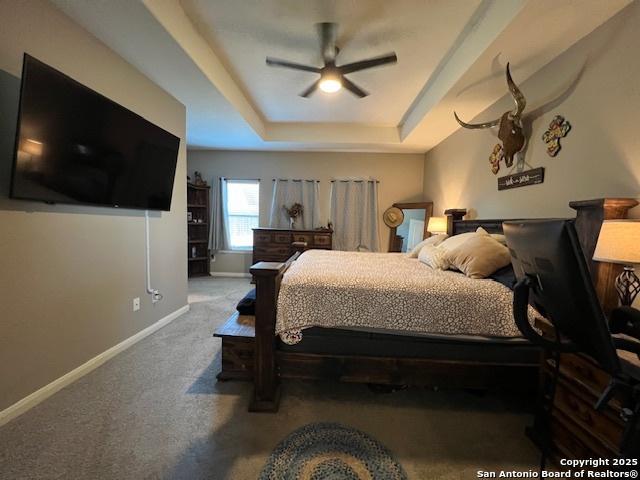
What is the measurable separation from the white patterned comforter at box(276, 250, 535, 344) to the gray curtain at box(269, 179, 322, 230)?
3.53 meters

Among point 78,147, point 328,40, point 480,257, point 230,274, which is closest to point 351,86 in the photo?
point 328,40

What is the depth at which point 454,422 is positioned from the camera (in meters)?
1.66

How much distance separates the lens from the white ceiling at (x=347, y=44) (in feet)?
5.77

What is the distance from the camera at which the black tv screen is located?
4.96 ft

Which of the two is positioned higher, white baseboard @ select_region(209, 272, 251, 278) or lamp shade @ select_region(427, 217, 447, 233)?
lamp shade @ select_region(427, 217, 447, 233)

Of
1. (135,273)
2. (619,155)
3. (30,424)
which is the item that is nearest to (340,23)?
(619,155)

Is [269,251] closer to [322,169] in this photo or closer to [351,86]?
[322,169]

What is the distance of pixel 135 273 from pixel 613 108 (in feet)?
12.3

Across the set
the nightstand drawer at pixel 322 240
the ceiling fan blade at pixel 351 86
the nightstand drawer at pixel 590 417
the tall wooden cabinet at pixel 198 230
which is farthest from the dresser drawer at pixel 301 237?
the nightstand drawer at pixel 590 417

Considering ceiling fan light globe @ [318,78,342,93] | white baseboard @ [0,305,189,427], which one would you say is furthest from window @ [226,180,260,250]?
ceiling fan light globe @ [318,78,342,93]

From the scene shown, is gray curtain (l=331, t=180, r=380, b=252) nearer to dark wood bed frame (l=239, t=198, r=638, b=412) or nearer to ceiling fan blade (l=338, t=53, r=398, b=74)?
ceiling fan blade (l=338, t=53, r=398, b=74)

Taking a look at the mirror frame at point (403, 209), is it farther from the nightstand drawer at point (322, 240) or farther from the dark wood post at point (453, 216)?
the nightstand drawer at point (322, 240)

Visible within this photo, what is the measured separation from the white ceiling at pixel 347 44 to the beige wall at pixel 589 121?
12 cm

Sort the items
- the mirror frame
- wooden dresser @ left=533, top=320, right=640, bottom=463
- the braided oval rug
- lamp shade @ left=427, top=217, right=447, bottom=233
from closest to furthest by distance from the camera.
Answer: wooden dresser @ left=533, top=320, right=640, bottom=463 < the braided oval rug < lamp shade @ left=427, top=217, right=447, bottom=233 < the mirror frame
